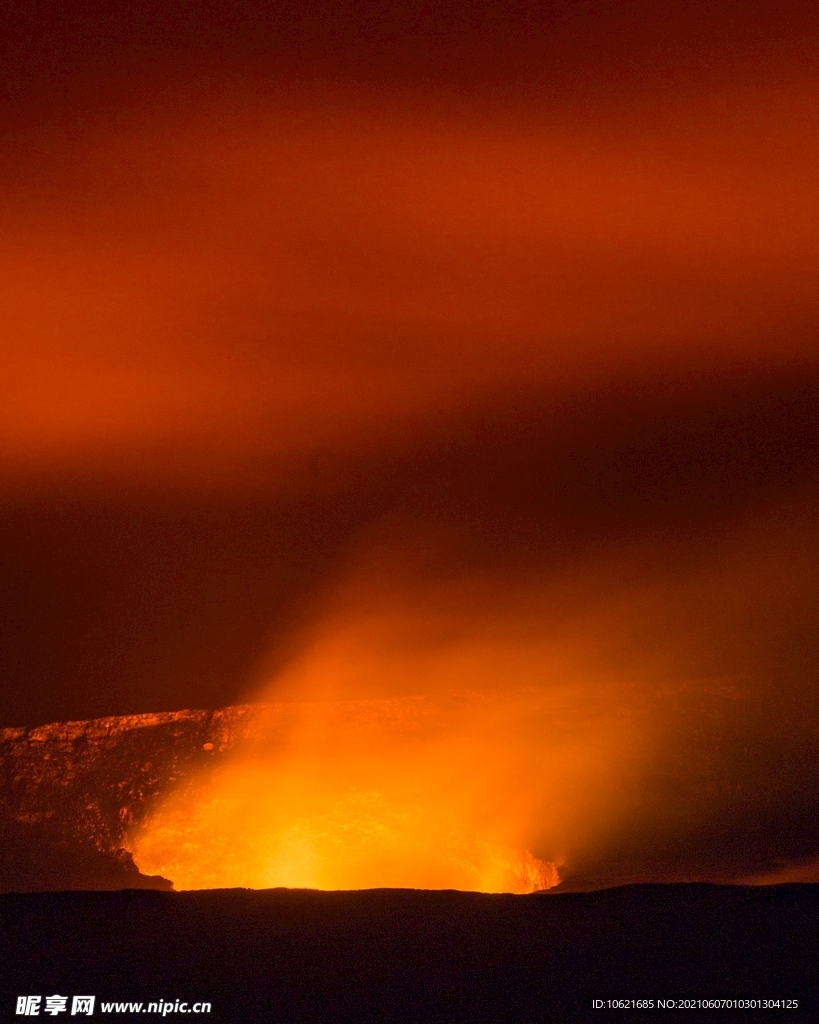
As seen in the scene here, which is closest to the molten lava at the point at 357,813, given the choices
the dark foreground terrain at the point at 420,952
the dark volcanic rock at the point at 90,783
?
the dark volcanic rock at the point at 90,783

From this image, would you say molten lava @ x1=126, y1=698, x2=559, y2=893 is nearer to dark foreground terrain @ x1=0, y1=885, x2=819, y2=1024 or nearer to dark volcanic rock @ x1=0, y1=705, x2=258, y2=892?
dark volcanic rock @ x1=0, y1=705, x2=258, y2=892

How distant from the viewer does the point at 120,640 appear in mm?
7727

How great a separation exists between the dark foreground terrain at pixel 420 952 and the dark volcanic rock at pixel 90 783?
8.91ft

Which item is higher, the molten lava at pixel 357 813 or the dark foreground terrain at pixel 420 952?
the molten lava at pixel 357 813

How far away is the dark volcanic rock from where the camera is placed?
269 inches

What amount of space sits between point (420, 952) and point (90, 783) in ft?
14.2

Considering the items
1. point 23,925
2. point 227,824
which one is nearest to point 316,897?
point 23,925

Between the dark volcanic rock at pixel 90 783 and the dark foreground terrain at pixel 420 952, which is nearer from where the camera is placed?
the dark foreground terrain at pixel 420 952

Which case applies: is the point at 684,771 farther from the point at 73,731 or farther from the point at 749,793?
the point at 73,731

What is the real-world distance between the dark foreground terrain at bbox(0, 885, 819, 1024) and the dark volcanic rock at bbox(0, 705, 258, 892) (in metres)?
2.72

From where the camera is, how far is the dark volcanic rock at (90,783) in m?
6.84

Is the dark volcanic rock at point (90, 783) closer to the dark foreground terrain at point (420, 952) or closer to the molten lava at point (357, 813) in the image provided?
the molten lava at point (357, 813)

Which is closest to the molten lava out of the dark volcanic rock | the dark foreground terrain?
the dark volcanic rock

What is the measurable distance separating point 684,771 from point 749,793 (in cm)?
46
